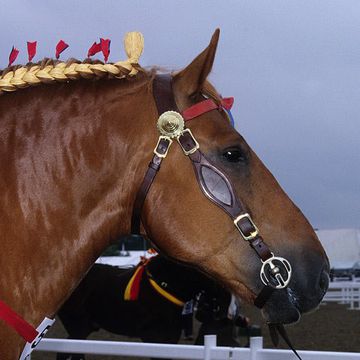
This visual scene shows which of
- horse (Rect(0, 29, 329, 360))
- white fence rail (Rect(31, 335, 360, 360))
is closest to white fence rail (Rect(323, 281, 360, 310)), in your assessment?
white fence rail (Rect(31, 335, 360, 360))

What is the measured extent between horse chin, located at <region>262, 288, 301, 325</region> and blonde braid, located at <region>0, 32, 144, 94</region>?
1033mm

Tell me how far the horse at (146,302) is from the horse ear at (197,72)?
16.9 ft

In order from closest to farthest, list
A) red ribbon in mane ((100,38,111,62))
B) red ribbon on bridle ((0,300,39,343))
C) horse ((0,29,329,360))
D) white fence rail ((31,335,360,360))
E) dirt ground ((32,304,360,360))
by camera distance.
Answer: red ribbon on bridle ((0,300,39,343)) < horse ((0,29,329,360)) < red ribbon in mane ((100,38,111,62)) < white fence rail ((31,335,360,360)) < dirt ground ((32,304,360,360))

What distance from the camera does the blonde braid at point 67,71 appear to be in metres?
2.42

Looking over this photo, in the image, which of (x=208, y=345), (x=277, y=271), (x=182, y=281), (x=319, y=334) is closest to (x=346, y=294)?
(x=319, y=334)

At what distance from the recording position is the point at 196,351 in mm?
4488

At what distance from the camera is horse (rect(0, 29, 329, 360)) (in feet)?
7.51

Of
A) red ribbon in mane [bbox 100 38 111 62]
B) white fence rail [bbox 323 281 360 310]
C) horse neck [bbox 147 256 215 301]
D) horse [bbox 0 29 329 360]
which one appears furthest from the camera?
white fence rail [bbox 323 281 360 310]

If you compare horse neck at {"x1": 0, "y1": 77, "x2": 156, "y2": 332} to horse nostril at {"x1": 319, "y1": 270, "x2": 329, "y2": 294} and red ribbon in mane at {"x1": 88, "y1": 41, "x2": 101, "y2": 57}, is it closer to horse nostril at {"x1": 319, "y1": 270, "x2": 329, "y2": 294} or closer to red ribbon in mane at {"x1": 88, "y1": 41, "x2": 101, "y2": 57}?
red ribbon in mane at {"x1": 88, "y1": 41, "x2": 101, "y2": 57}

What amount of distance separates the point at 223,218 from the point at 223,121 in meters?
0.40

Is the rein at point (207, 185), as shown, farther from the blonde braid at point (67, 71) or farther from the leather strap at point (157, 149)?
the blonde braid at point (67, 71)

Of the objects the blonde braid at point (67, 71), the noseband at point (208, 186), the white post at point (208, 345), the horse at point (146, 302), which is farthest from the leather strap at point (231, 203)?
the horse at point (146, 302)

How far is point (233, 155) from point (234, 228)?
28 cm

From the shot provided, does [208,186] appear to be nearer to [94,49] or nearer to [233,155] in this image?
[233,155]
